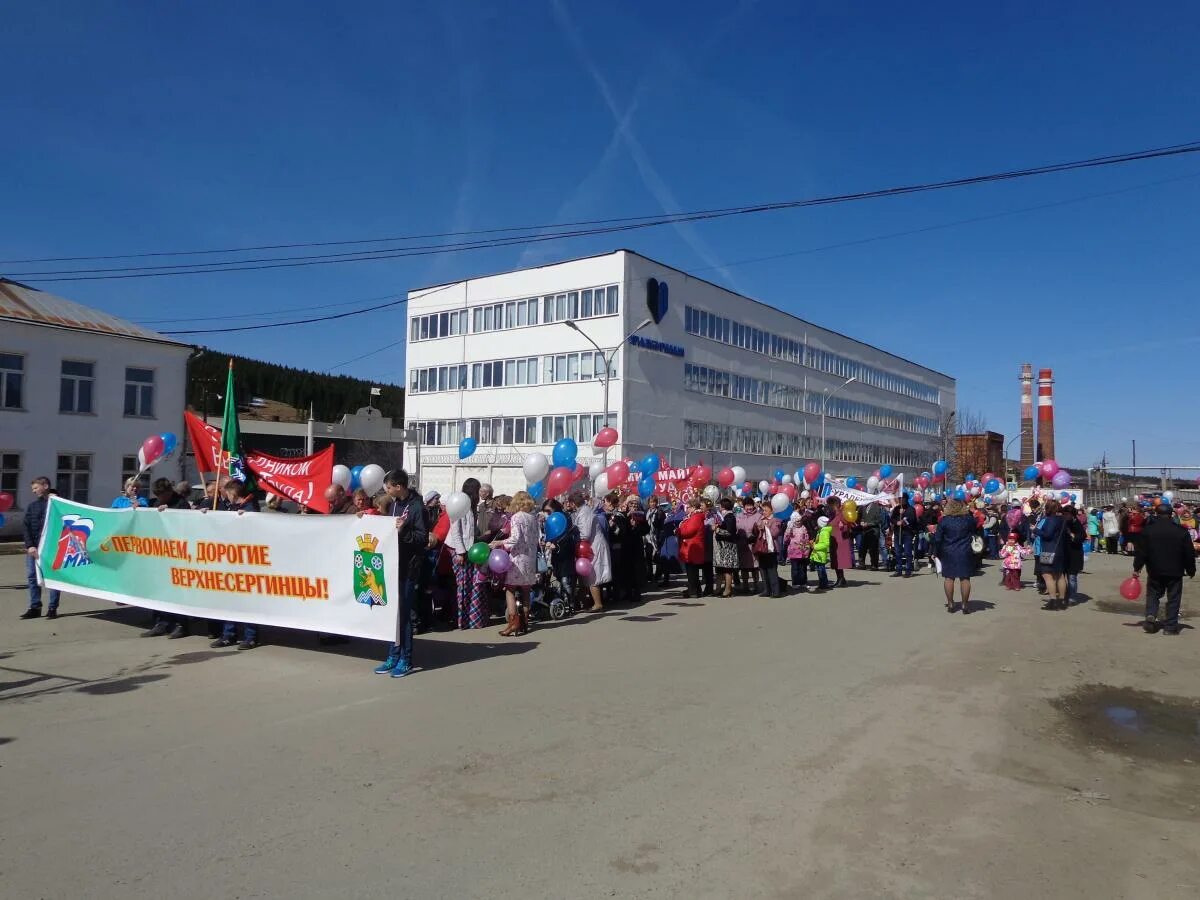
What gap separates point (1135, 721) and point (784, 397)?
5564cm

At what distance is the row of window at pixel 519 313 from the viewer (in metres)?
47.8

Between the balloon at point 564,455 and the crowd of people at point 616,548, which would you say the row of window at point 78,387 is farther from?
the balloon at point 564,455

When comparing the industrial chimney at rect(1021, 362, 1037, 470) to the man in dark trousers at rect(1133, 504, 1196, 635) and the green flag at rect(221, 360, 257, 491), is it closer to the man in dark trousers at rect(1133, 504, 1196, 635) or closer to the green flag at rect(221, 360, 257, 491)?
the man in dark trousers at rect(1133, 504, 1196, 635)

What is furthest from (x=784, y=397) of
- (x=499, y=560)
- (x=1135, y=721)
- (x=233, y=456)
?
(x=1135, y=721)

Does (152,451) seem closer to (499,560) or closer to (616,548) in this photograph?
(499,560)

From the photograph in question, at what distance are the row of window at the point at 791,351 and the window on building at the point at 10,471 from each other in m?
34.9

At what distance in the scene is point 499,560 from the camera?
390 inches

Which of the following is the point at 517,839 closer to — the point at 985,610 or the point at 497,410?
the point at 985,610

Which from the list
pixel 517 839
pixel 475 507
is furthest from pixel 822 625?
pixel 517 839

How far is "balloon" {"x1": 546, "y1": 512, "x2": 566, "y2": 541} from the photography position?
1168 centimetres

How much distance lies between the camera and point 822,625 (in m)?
11.7

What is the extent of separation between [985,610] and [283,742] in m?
11.5

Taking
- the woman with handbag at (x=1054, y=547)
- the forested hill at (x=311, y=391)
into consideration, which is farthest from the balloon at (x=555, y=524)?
the forested hill at (x=311, y=391)

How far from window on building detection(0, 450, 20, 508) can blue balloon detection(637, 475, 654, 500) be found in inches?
892
